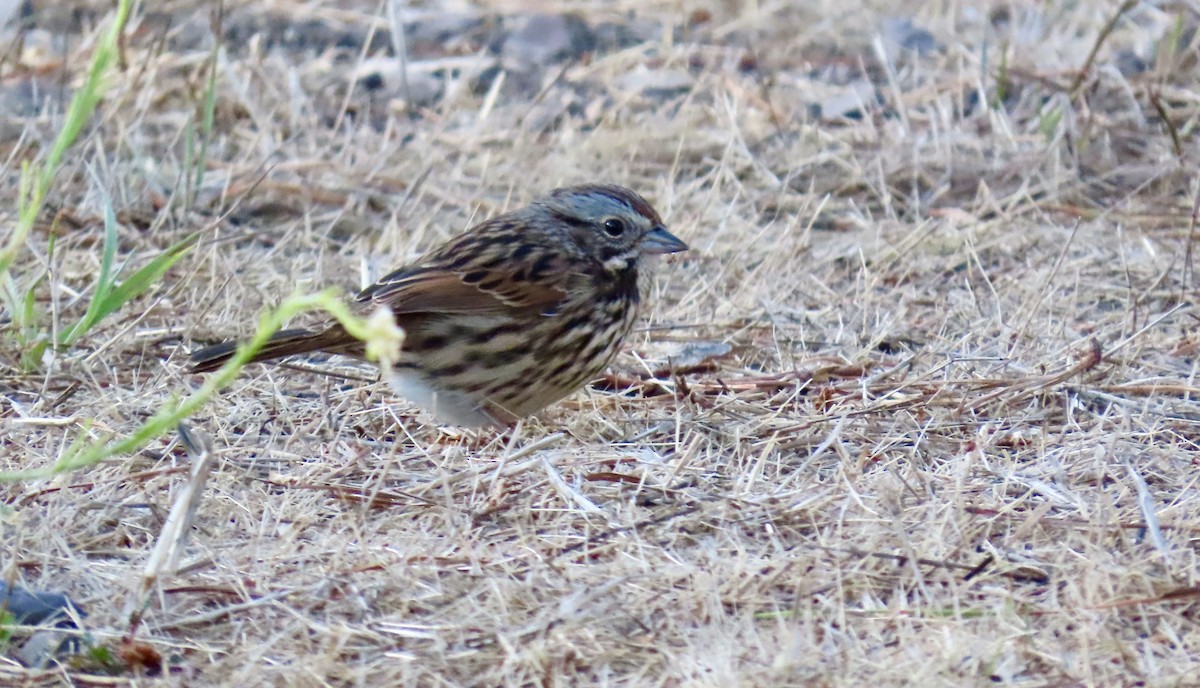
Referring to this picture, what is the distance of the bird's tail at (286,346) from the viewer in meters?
4.34

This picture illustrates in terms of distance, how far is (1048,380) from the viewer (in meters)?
4.40

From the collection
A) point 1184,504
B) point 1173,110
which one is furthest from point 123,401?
point 1173,110

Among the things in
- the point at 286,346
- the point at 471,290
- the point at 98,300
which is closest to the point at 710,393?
the point at 471,290

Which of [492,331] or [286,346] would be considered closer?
[286,346]

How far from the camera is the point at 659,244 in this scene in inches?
194

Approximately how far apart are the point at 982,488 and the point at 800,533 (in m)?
0.52

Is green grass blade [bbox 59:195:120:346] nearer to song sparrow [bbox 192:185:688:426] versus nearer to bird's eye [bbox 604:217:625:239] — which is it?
song sparrow [bbox 192:185:688:426]

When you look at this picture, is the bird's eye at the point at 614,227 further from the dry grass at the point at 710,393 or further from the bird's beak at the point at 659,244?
the dry grass at the point at 710,393

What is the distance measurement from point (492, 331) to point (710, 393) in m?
0.66

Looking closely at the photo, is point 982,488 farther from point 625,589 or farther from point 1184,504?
point 625,589

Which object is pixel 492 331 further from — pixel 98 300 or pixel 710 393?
pixel 98 300

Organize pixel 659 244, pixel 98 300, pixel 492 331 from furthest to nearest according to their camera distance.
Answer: pixel 659 244 → pixel 492 331 → pixel 98 300

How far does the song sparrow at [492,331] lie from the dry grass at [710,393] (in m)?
0.13

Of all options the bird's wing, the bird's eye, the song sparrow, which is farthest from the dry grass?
the bird's eye
